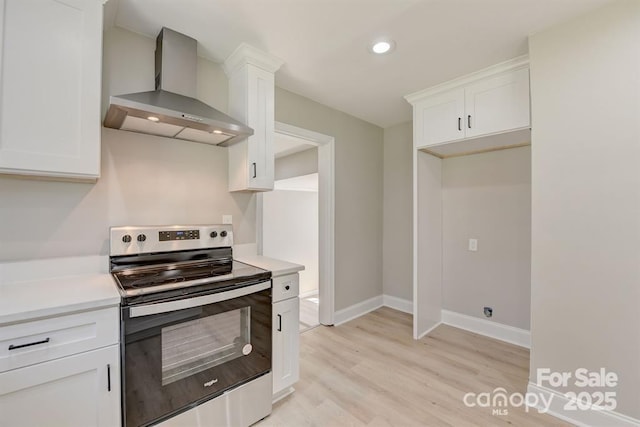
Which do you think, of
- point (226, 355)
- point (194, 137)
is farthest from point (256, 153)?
point (226, 355)

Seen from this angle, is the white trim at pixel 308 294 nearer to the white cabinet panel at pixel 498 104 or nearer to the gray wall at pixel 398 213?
Result: the gray wall at pixel 398 213

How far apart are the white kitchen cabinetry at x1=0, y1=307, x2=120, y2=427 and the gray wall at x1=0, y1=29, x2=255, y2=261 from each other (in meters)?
0.65

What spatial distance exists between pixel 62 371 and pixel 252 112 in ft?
5.97

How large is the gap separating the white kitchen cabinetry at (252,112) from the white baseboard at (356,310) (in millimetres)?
1848

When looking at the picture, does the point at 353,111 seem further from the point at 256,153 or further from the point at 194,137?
the point at 194,137

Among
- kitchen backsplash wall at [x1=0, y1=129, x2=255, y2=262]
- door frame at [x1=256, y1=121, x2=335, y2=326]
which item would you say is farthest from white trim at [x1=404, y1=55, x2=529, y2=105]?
kitchen backsplash wall at [x1=0, y1=129, x2=255, y2=262]

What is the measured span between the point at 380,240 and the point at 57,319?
3349 millimetres

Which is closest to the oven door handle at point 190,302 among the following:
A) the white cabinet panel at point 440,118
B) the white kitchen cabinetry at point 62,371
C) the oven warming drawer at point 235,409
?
the white kitchen cabinetry at point 62,371

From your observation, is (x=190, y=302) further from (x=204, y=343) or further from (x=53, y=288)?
(x=53, y=288)

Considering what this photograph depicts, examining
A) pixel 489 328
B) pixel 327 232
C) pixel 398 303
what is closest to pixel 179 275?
pixel 327 232

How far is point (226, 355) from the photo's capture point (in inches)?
64.8

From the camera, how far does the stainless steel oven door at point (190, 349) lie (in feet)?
4.31

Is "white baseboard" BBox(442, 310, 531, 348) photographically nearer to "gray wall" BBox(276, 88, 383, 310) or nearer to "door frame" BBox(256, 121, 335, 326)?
"gray wall" BBox(276, 88, 383, 310)

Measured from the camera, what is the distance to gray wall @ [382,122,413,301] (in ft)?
11.9
